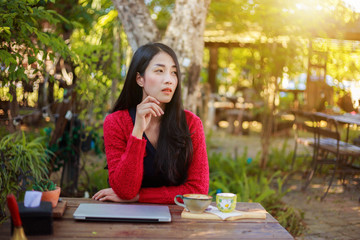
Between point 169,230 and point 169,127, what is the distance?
72 cm

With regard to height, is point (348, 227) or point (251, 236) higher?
point (251, 236)

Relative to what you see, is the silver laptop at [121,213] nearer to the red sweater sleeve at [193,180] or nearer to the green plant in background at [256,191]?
the red sweater sleeve at [193,180]

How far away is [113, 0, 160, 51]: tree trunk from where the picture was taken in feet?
12.8

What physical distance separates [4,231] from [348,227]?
11.6 ft

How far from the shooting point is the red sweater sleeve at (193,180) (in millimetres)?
2027

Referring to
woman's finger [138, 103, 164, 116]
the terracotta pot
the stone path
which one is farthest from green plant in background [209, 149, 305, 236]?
the terracotta pot

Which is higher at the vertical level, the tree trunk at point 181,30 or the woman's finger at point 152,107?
the tree trunk at point 181,30

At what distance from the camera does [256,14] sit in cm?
600

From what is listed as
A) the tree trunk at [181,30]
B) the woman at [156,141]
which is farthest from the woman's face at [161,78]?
the tree trunk at [181,30]

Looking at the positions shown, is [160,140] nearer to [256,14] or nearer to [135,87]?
[135,87]

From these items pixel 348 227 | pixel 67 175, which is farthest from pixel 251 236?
pixel 67 175

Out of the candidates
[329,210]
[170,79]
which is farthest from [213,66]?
[170,79]

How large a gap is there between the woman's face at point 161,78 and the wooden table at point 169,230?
644 mm

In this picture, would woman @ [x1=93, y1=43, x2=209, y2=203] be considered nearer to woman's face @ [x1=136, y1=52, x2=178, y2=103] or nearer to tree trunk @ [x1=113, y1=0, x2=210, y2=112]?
woman's face @ [x1=136, y1=52, x2=178, y2=103]
